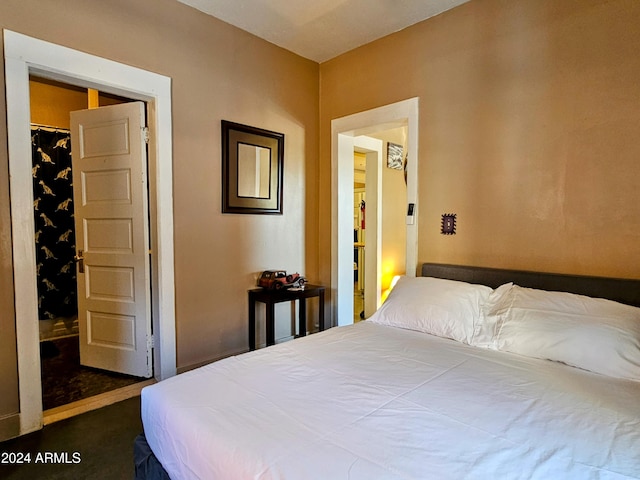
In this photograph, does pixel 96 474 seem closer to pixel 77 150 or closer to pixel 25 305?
pixel 25 305

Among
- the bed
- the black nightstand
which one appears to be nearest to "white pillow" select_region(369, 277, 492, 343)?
the bed

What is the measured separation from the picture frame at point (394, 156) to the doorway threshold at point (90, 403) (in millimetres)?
3462

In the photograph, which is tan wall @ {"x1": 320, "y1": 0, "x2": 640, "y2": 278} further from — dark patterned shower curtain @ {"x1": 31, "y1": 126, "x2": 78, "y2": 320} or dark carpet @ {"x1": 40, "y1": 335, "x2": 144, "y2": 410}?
dark patterned shower curtain @ {"x1": 31, "y1": 126, "x2": 78, "y2": 320}

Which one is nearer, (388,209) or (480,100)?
(480,100)

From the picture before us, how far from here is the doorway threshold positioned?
224cm

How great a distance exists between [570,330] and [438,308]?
667mm

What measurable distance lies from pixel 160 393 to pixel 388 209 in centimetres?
356

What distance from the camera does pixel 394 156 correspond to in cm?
450

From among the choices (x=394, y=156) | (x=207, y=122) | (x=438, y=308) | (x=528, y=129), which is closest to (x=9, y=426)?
(x=207, y=122)

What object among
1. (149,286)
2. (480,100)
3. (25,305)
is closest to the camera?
(25,305)

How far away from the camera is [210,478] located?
1063 mm

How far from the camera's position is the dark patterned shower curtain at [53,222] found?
374 centimetres

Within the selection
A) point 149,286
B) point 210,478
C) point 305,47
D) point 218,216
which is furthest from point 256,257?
point 210,478

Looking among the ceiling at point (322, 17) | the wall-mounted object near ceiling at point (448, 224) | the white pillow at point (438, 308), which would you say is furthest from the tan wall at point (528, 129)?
the white pillow at point (438, 308)
